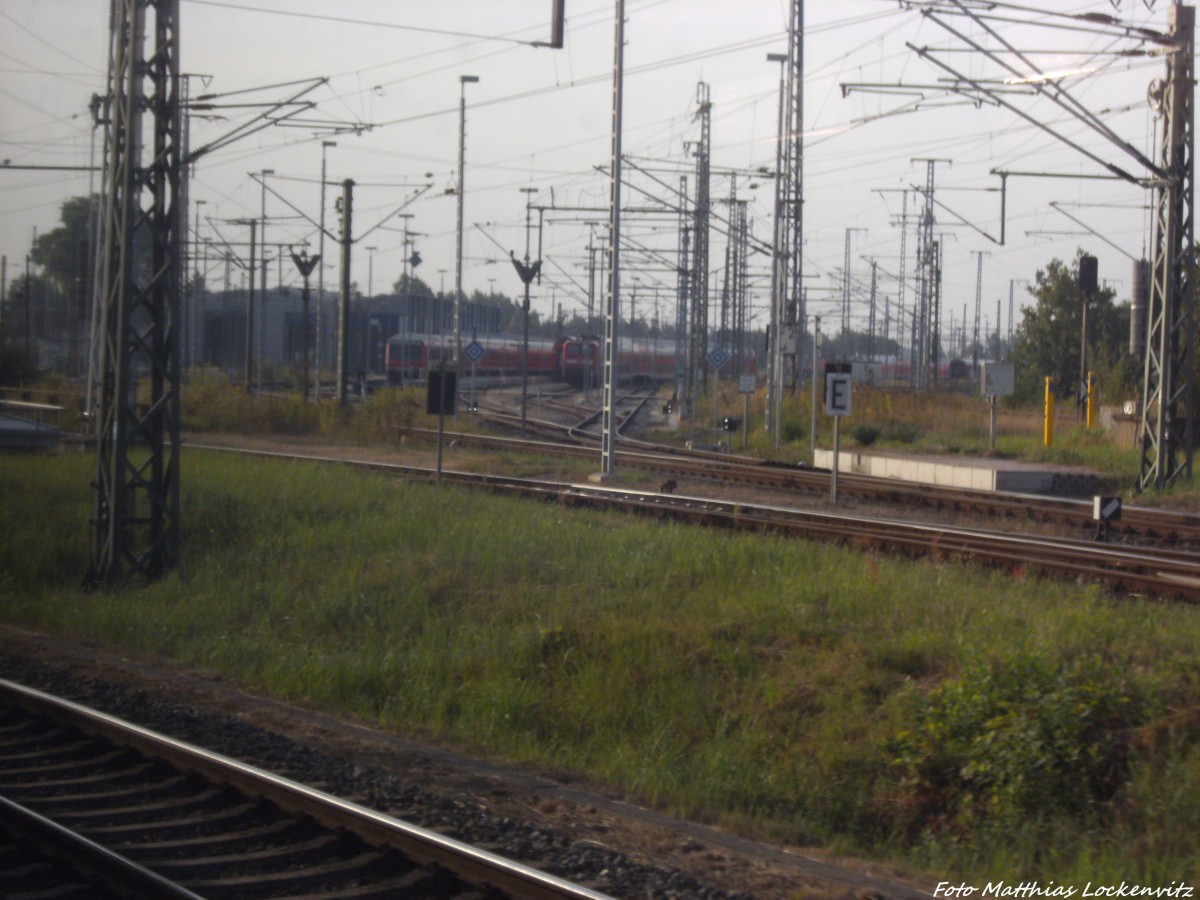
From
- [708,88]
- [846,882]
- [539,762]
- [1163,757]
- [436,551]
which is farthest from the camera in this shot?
[708,88]

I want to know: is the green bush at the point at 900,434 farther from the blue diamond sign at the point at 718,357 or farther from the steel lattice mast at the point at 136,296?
the steel lattice mast at the point at 136,296

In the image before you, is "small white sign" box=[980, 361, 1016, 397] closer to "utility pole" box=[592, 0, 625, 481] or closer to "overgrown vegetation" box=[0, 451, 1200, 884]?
"utility pole" box=[592, 0, 625, 481]

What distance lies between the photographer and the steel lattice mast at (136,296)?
559 inches

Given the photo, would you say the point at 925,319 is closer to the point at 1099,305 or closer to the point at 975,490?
the point at 1099,305

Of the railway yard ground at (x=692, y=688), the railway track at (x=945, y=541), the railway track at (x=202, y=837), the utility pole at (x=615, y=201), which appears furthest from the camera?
the utility pole at (x=615, y=201)

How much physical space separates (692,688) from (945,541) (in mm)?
6917

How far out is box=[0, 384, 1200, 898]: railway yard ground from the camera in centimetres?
735

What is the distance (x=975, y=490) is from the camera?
2369cm

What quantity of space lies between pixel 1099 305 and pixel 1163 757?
5614 centimetres

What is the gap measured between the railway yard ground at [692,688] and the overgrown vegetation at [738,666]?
0.03m

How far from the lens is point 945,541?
1590 centimetres

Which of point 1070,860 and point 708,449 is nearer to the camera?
point 1070,860

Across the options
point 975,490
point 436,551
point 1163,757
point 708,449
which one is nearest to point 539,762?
point 1163,757

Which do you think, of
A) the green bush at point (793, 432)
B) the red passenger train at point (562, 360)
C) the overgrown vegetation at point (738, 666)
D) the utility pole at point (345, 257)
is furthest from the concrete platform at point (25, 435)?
the red passenger train at point (562, 360)
